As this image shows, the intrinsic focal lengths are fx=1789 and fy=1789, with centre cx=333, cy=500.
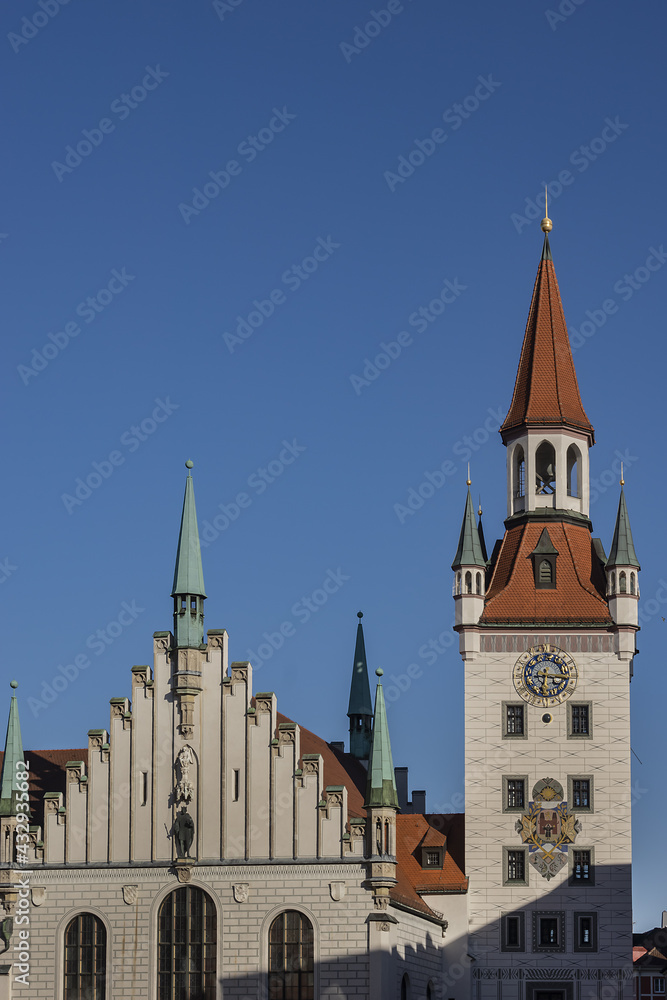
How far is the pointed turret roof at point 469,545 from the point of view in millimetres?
75188

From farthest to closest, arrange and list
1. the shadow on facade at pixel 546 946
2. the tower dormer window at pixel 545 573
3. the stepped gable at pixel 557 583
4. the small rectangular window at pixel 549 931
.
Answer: the tower dormer window at pixel 545 573, the stepped gable at pixel 557 583, the small rectangular window at pixel 549 931, the shadow on facade at pixel 546 946

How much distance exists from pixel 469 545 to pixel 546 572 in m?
3.43

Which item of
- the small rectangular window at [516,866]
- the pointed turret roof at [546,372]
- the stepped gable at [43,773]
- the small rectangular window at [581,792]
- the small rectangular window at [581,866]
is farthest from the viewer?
the pointed turret roof at [546,372]

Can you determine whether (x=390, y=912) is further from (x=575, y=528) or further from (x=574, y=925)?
(x=575, y=528)

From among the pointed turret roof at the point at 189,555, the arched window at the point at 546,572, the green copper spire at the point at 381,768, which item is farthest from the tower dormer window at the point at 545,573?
the pointed turret roof at the point at 189,555

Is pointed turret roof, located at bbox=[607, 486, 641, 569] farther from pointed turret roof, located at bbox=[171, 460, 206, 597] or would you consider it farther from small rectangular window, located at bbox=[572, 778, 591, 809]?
pointed turret roof, located at bbox=[171, 460, 206, 597]

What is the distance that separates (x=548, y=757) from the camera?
237ft

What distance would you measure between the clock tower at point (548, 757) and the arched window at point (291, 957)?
1006 cm

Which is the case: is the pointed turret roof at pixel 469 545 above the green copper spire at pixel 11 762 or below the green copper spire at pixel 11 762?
above

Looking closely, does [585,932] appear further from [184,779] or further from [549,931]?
[184,779]

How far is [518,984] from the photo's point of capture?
7100 cm

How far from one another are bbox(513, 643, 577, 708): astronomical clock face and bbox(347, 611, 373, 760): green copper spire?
614 inches

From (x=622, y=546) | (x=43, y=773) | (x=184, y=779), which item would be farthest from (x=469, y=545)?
(x=43, y=773)

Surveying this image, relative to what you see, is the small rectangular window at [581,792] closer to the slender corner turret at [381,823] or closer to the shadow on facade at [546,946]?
the shadow on facade at [546,946]
